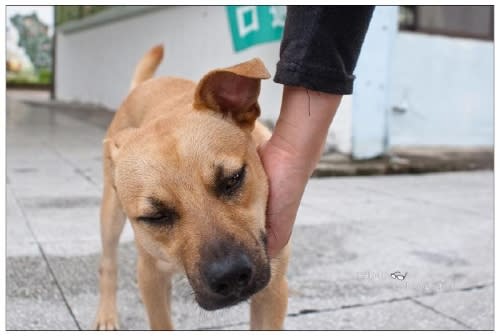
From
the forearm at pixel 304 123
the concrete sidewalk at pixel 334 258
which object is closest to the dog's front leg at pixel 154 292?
the concrete sidewalk at pixel 334 258

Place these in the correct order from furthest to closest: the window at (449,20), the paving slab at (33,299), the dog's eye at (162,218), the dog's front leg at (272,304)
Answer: the window at (449,20), the paving slab at (33,299), the dog's front leg at (272,304), the dog's eye at (162,218)

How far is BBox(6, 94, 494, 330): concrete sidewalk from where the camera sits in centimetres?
336

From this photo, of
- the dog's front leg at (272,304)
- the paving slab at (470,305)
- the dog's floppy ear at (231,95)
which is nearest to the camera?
the dog's floppy ear at (231,95)

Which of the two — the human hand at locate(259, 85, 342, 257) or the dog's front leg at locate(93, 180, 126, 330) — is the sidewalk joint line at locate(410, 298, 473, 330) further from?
the dog's front leg at locate(93, 180, 126, 330)

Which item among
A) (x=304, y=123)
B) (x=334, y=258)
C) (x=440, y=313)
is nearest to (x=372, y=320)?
(x=440, y=313)

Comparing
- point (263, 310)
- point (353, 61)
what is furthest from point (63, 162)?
point (353, 61)

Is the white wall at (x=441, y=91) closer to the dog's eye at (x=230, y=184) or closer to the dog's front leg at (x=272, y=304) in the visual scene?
the dog's front leg at (x=272, y=304)

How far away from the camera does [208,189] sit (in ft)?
7.29

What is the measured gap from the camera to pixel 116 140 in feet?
9.57

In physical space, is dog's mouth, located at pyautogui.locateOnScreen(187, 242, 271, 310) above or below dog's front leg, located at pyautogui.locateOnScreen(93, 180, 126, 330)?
above

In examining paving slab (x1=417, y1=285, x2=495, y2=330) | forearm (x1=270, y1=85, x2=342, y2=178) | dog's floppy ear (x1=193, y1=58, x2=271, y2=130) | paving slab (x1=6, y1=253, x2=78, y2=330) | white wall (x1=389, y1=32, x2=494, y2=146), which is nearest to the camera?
forearm (x1=270, y1=85, x2=342, y2=178)

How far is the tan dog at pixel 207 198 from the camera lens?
82.0 inches

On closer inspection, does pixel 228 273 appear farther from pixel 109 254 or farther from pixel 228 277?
pixel 109 254

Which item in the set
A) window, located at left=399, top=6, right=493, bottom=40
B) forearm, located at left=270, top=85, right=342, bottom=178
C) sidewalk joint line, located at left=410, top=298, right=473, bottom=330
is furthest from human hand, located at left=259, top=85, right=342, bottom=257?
window, located at left=399, top=6, right=493, bottom=40
